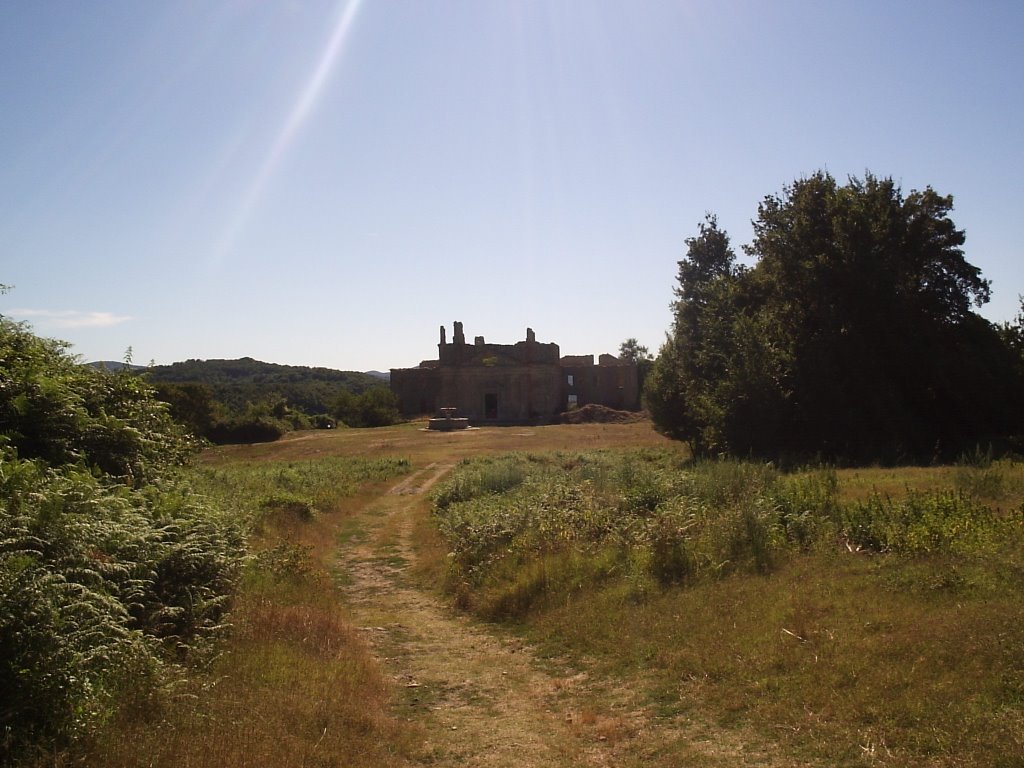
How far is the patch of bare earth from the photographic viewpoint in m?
5.99

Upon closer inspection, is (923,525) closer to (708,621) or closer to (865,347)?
(708,621)

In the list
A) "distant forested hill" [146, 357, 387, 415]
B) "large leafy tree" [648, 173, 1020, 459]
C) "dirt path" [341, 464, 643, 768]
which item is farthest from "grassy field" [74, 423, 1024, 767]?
"distant forested hill" [146, 357, 387, 415]

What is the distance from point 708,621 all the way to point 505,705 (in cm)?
239

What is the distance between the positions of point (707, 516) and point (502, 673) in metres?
5.13

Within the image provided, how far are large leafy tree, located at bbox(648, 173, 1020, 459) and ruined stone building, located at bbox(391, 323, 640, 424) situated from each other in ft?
121

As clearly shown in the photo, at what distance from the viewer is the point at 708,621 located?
27.2ft

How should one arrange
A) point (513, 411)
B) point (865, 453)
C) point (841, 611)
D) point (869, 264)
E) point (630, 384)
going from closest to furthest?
point (841, 611) < point (865, 453) < point (869, 264) < point (513, 411) < point (630, 384)

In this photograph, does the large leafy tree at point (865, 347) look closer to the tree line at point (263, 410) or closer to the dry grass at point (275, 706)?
the tree line at point (263, 410)

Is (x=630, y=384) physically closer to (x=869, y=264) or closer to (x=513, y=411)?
(x=513, y=411)

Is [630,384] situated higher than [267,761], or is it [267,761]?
[630,384]

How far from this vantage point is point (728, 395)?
2550 centimetres

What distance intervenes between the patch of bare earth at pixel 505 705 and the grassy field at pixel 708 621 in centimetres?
12

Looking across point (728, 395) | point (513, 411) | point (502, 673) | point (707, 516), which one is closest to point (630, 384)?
point (513, 411)

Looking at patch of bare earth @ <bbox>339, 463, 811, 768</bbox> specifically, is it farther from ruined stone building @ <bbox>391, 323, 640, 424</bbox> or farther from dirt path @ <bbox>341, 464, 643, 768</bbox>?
ruined stone building @ <bbox>391, 323, 640, 424</bbox>
